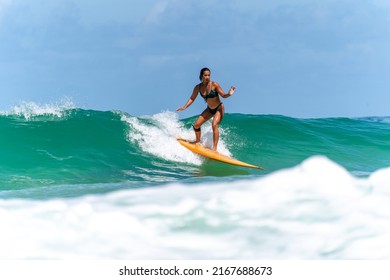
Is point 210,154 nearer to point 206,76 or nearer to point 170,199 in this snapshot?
point 206,76

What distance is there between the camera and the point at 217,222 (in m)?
6.12

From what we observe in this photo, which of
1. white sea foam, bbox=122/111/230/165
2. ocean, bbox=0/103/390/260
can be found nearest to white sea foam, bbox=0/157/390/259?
ocean, bbox=0/103/390/260

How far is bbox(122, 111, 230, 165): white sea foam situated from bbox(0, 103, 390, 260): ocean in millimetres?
28

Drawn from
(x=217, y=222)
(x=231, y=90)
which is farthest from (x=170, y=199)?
(x=231, y=90)

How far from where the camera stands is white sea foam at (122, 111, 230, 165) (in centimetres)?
1039

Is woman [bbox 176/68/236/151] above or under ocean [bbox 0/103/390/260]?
above

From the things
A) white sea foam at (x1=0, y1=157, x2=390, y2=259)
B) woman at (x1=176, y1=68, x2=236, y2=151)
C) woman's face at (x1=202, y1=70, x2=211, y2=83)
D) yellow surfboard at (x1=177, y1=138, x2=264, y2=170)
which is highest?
woman's face at (x1=202, y1=70, x2=211, y2=83)

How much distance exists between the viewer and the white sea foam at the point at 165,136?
34.1 feet

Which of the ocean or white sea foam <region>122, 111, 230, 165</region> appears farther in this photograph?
white sea foam <region>122, 111, 230, 165</region>

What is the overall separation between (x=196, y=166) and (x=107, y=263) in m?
4.92

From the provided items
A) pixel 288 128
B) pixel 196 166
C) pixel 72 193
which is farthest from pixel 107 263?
pixel 288 128

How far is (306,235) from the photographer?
5.71m

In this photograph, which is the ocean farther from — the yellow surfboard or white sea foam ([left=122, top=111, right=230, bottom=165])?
the yellow surfboard

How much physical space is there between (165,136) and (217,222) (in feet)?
17.9
